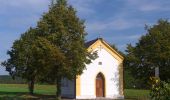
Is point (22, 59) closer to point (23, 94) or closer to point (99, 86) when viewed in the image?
point (23, 94)

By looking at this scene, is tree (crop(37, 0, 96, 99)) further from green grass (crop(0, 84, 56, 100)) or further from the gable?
green grass (crop(0, 84, 56, 100))

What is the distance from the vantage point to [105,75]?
50.4 meters

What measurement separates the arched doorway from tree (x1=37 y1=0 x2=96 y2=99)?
5958 mm

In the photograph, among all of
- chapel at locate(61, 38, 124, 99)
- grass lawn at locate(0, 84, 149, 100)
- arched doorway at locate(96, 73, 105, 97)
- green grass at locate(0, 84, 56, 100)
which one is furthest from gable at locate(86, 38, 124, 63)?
green grass at locate(0, 84, 56, 100)

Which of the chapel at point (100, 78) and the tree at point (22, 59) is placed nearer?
the chapel at point (100, 78)

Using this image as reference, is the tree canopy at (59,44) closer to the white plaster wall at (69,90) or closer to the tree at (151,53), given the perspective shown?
the white plaster wall at (69,90)

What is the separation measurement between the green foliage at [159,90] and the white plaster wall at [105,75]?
3416 cm

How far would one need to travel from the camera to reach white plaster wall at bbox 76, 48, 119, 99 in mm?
48969

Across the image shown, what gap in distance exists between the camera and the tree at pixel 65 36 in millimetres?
42719

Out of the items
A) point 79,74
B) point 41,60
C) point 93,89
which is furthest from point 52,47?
point 93,89

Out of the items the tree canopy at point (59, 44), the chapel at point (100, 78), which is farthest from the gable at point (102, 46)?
the tree canopy at point (59, 44)

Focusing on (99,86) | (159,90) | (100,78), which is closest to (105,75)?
(100,78)

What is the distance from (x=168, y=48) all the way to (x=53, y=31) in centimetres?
1285

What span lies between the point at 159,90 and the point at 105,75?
119 feet
